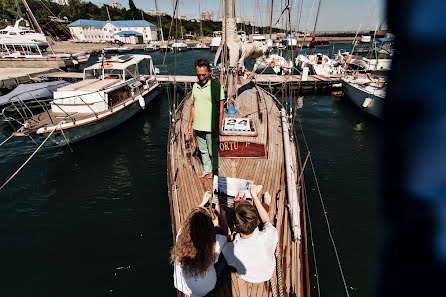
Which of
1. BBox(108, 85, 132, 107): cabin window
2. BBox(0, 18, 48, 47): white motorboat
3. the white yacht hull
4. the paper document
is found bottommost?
the paper document

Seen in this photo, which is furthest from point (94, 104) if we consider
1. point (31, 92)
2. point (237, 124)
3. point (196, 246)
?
point (196, 246)

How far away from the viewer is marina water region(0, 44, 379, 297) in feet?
17.8

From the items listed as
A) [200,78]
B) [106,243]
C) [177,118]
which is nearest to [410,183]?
[200,78]

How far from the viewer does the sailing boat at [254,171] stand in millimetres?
3527

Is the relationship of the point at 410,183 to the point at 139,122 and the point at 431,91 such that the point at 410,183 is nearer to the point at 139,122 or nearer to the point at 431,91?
the point at 431,91

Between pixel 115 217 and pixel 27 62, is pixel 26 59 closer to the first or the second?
pixel 27 62

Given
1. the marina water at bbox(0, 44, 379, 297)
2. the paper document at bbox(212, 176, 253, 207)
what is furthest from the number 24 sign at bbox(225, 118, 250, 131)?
the marina water at bbox(0, 44, 379, 297)

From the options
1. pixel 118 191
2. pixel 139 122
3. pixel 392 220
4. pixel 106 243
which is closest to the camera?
pixel 392 220

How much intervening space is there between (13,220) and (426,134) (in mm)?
9771

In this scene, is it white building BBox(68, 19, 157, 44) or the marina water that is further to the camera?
white building BBox(68, 19, 157, 44)

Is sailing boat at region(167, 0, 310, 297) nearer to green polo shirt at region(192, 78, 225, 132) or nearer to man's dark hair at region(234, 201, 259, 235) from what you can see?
man's dark hair at region(234, 201, 259, 235)

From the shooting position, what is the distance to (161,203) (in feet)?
25.7

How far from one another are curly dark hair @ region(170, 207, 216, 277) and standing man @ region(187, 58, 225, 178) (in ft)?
7.84

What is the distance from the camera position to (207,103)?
464 cm
